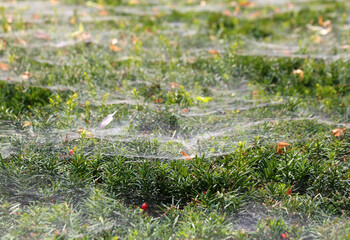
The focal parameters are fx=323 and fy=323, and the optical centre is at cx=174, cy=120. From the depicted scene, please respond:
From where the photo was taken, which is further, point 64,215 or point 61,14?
point 61,14

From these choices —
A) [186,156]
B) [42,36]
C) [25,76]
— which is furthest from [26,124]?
[42,36]

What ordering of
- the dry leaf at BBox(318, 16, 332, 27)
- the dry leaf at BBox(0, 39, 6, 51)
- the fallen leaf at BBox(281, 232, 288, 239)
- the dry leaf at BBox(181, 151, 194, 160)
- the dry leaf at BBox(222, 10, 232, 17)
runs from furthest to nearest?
the dry leaf at BBox(222, 10, 232, 17) → the dry leaf at BBox(318, 16, 332, 27) → the dry leaf at BBox(0, 39, 6, 51) → the dry leaf at BBox(181, 151, 194, 160) → the fallen leaf at BBox(281, 232, 288, 239)

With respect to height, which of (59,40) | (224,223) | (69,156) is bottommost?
(224,223)

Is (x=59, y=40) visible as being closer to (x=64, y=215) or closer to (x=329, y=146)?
(x=64, y=215)

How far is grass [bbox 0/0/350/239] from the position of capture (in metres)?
2.01

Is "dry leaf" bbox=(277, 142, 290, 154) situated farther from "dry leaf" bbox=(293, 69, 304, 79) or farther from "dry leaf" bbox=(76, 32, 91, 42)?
"dry leaf" bbox=(76, 32, 91, 42)

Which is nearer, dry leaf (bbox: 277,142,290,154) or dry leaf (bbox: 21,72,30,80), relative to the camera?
dry leaf (bbox: 277,142,290,154)

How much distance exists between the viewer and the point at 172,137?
266cm

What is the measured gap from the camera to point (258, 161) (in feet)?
Result: 8.17

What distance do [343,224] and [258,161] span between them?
722mm

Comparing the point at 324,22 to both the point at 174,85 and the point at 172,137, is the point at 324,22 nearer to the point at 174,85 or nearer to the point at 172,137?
the point at 174,85

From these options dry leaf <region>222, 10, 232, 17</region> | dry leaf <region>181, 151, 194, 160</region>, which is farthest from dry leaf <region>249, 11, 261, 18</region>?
dry leaf <region>181, 151, 194, 160</region>

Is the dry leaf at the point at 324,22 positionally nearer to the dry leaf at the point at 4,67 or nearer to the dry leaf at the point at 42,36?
the dry leaf at the point at 42,36

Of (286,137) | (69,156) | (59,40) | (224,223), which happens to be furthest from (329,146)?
(59,40)
